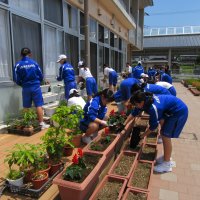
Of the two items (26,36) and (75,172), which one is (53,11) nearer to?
(26,36)

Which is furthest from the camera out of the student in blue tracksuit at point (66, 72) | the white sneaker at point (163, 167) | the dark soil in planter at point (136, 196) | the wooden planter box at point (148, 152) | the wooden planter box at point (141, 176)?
the student in blue tracksuit at point (66, 72)

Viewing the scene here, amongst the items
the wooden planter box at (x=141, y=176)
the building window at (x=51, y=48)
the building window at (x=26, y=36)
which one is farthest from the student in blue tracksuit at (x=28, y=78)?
the wooden planter box at (x=141, y=176)

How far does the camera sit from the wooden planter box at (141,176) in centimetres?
320

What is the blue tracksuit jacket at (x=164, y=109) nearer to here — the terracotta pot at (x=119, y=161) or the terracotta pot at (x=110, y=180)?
the terracotta pot at (x=119, y=161)


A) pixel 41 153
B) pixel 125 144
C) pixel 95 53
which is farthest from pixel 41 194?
pixel 95 53

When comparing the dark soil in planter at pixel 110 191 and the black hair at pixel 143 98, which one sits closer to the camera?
the dark soil in planter at pixel 110 191

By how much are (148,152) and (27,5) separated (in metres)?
4.64

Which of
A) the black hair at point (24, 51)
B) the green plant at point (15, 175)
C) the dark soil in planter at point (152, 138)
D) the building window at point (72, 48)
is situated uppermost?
the building window at point (72, 48)

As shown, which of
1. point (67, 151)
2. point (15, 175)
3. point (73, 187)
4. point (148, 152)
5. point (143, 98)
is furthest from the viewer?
point (148, 152)

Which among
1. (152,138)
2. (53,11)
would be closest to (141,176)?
(152,138)

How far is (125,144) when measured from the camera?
4.49m

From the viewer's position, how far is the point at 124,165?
368cm

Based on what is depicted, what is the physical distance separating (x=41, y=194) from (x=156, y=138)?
305cm

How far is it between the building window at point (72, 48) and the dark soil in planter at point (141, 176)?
541 cm
